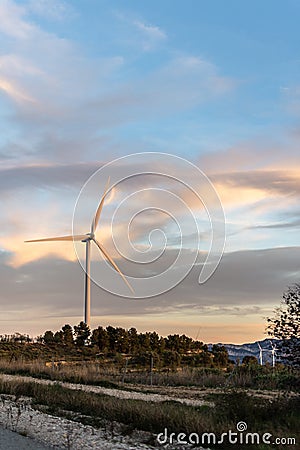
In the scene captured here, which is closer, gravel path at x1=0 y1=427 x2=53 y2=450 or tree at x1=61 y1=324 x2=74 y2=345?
gravel path at x1=0 y1=427 x2=53 y2=450

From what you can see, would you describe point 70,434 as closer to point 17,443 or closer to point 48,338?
point 17,443

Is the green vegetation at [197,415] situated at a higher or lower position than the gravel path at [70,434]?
higher

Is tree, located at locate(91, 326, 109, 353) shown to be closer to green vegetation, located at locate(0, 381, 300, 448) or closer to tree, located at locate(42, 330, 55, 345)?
tree, located at locate(42, 330, 55, 345)

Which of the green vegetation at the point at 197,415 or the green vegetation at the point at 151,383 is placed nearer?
the green vegetation at the point at 197,415

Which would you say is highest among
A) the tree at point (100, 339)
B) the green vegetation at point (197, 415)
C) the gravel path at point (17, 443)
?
the tree at point (100, 339)

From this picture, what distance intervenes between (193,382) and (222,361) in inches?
1116

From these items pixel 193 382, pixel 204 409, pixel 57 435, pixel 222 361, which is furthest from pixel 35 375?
pixel 222 361

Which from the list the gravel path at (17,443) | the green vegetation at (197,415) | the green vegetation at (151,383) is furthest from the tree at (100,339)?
the gravel path at (17,443)

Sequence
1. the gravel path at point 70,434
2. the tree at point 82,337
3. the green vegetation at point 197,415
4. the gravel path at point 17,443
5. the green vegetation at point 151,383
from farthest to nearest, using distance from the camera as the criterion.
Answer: the tree at point 82,337 → the green vegetation at point 151,383 → the green vegetation at point 197,415 → the gravel path at point 70,434 → the gravel path at point 17,443

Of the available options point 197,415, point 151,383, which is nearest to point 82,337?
point 151,383

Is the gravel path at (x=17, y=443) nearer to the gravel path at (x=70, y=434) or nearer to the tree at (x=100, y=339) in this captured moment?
the gravel path at (x=70, y=434)

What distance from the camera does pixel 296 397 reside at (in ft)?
57.2

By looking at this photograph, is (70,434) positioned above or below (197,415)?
below

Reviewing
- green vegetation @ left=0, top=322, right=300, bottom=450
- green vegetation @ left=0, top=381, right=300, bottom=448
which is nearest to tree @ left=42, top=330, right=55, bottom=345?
green vegetation @ left=0, top=322, right=300, bottom=450
